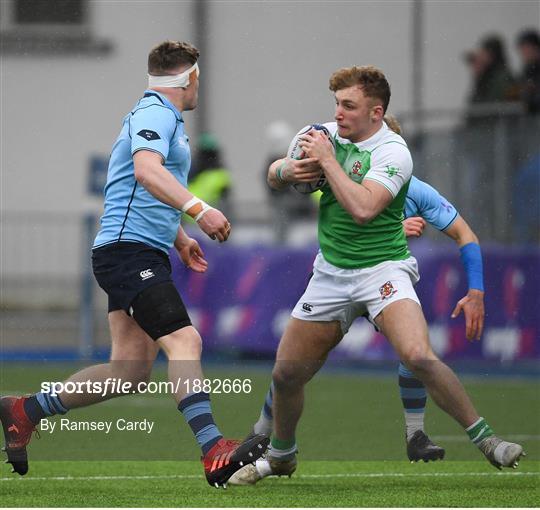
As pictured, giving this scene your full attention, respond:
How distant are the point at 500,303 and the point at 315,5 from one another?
328 cm

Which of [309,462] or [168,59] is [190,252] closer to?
[168,59]

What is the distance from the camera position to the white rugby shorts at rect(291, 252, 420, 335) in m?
7.66

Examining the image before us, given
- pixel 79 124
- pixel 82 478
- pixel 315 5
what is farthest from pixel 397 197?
pixel 79 124

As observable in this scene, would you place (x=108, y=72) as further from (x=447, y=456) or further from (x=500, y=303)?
(x=447, y=456)

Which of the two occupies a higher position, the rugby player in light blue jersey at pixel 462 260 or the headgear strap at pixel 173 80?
the headgear strap at pixel 173 80

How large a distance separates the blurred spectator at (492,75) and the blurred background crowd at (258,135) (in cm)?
2

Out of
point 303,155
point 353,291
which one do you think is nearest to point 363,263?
point 353,291

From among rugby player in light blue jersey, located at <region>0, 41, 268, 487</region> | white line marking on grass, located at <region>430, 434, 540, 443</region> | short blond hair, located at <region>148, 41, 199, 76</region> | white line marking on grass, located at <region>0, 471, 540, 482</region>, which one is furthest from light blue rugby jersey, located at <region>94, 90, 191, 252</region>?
white line marking on grass, located at <region>430, 434, 540, 443</region>

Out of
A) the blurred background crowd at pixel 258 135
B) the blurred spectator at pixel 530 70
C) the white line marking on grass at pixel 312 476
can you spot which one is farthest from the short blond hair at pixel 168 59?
the blurred spectator at pixel 530 70

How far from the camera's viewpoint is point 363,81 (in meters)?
7.71

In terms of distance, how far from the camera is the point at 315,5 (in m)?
13.8

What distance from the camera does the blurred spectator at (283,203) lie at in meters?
16.0

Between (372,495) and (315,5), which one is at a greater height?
(315,5)

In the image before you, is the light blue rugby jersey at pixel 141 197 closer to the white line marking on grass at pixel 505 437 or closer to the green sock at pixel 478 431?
the green sock at pixel 478 431
